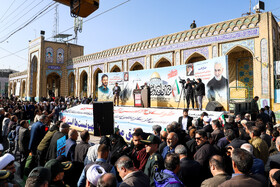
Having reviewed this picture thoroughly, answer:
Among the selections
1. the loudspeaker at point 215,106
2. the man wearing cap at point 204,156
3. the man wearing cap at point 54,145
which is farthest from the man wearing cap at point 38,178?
the loudspeaker at point 215,106

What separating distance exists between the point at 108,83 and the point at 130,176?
45.1ft

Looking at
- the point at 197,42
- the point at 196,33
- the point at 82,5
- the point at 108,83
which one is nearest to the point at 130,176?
the point at 82,5

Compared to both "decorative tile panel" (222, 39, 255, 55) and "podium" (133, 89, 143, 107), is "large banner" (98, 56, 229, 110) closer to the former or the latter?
"podium" (133, 89, 143, 107)

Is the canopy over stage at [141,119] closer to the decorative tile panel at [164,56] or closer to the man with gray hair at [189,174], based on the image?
the man with gray hair at [189,174]

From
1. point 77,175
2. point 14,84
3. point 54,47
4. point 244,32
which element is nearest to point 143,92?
point 244,32

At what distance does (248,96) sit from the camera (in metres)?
12.6

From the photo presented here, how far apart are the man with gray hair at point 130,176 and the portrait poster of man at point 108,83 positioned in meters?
12.5

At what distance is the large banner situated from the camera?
29.1 ft

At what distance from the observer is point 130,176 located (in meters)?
1.77

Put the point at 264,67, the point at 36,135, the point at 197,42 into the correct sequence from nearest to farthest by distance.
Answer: the point at 36,135, the point at 264,67, the point at 197,42

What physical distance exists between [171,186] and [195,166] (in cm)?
66

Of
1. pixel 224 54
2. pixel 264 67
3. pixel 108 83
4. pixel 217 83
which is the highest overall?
pixel 224 54

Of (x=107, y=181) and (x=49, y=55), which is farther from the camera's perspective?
(x=49, y=55)

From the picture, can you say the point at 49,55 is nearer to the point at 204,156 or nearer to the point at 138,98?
the point at 138,98
